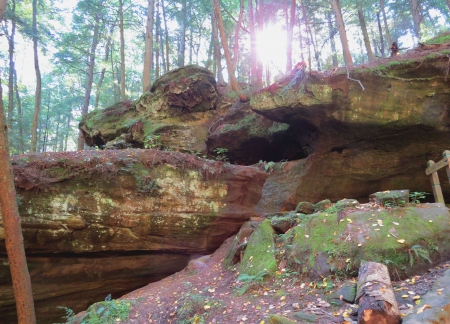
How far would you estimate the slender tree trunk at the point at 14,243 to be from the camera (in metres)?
4.95

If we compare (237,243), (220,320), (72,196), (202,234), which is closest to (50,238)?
(72,196)

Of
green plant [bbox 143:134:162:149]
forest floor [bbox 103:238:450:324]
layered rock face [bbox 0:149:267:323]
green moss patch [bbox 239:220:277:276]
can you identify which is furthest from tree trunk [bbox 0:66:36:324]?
green plant [bbox 143:134:162:149]

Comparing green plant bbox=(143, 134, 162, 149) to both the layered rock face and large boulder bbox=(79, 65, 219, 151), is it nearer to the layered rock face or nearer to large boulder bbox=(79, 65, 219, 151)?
large boulder bbox=(79, 65, 219, 151)

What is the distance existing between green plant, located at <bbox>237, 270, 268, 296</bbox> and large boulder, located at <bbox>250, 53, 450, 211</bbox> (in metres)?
5.82

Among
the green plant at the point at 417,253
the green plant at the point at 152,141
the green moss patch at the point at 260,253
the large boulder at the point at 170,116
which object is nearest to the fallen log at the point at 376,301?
the green plant at the point at 417,253

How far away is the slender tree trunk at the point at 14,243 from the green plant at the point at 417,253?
22.0 ft

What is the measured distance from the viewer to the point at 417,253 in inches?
179

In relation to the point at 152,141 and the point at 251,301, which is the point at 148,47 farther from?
the point at 251,301

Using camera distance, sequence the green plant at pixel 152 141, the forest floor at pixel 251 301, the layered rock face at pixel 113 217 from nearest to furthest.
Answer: the forest floor at pixel 251 301, the layered rock face at pixel 113 217, the green plant at pixel 152 141

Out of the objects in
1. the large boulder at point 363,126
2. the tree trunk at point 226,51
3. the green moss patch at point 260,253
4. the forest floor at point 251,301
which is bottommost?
the forest floor at point 251,301

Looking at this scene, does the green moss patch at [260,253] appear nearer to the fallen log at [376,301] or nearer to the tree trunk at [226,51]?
the fallen log at [376,301]

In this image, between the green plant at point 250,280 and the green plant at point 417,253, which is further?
the green plant at point 250,280

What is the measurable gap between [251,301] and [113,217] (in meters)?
4.96

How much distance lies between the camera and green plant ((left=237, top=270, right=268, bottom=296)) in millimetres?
5195
